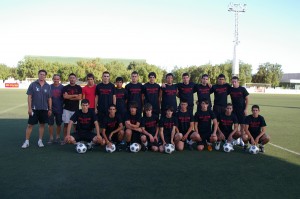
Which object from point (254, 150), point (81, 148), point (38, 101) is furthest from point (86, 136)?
point (254, 150)

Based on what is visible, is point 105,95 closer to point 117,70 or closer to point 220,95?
point 220,95

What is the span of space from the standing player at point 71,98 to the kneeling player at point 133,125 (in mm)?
1408

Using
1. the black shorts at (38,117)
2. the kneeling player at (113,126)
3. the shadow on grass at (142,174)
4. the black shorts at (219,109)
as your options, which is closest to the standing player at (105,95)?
the kneeling player at (113,126)

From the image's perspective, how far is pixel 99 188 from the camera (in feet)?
14.5

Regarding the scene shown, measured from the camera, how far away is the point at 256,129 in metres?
7.46

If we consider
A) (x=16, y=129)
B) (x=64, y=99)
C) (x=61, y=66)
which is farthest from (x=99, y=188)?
(x=61, y=66)

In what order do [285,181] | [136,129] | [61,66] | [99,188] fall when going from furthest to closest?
[61,66] → [136,129] → [285,181] → [99,188]

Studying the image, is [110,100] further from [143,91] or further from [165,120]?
[165,120]

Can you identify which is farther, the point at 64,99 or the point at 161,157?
the point at 64,99

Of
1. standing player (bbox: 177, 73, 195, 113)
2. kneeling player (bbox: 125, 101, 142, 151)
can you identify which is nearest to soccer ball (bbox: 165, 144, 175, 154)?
kneeling player (bbox: 125, 101, 142, 151)

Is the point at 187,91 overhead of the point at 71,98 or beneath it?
overhead

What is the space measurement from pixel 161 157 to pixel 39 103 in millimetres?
3289

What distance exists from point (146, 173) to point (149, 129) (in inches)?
86.2

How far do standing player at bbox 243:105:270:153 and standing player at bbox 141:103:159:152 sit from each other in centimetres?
222
